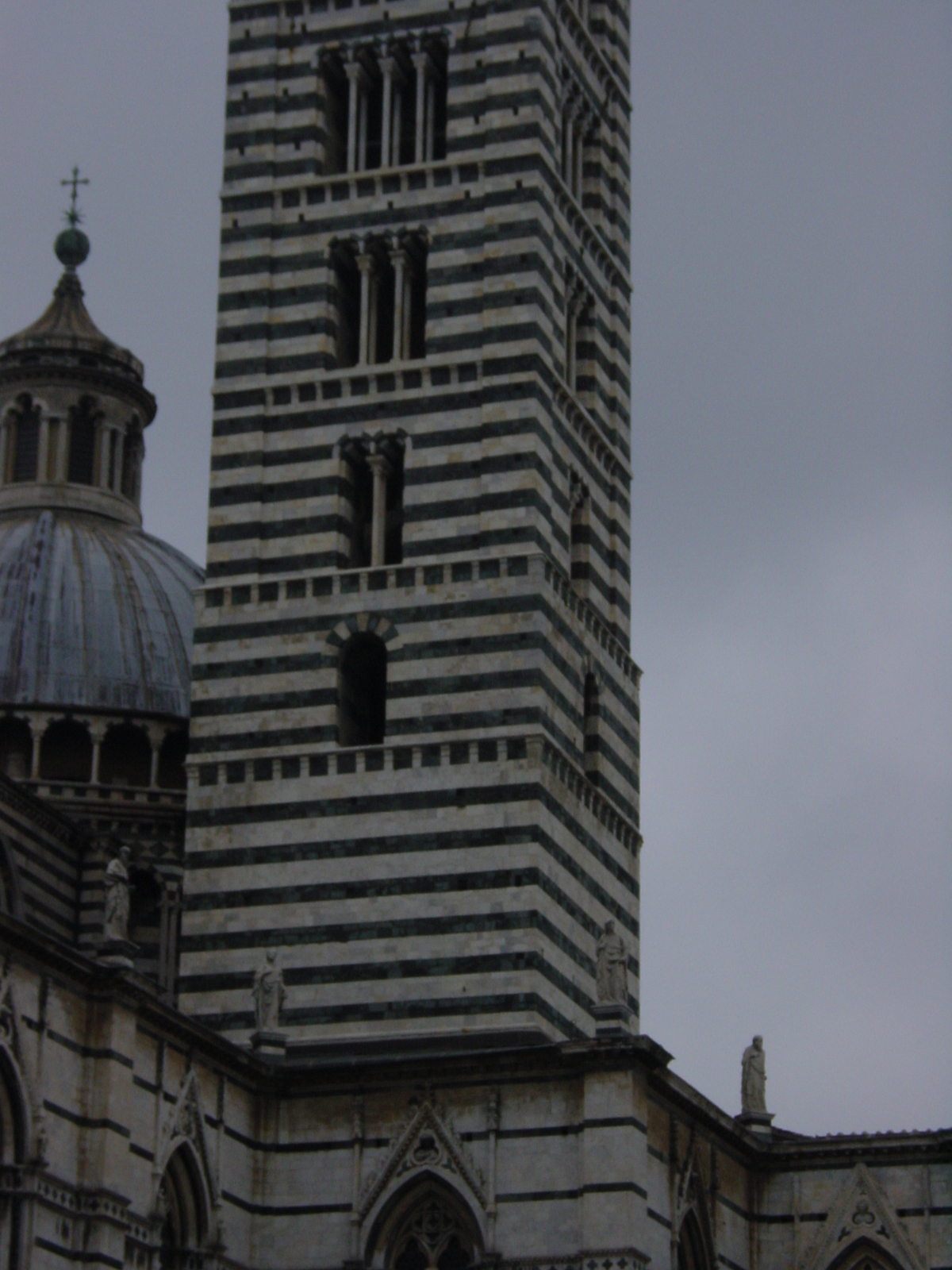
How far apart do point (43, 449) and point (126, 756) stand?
711 cm

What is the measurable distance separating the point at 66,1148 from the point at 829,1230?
11.5 metres

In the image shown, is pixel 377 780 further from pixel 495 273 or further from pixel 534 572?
pixel 495 273

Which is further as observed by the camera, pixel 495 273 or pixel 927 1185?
pixel 495 273

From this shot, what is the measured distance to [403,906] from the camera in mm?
36625

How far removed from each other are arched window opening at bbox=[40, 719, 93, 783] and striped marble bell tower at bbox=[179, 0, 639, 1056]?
5925 millimetres

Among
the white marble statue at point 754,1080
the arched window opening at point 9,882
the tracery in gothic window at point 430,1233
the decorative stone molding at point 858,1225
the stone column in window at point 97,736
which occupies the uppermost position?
the stone column in window at point 97,736

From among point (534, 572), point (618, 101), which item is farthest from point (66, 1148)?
point (618, 101)

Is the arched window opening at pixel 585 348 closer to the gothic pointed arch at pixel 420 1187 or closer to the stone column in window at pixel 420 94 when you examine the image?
the stone column in window at pixel 420 94

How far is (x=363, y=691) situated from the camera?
39.2 meters

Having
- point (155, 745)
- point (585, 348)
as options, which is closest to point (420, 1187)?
point (155, 745)

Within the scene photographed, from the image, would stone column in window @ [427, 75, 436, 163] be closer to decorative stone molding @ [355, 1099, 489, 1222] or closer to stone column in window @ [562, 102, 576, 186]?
stone column in window @ [562, 102, 576, 186]

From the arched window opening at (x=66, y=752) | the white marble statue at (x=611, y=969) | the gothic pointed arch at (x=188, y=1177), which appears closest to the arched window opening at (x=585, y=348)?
the arched window opening at (x=66, y=752)

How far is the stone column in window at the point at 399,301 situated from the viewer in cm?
4016

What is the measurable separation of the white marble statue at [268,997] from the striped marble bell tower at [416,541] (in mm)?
858
